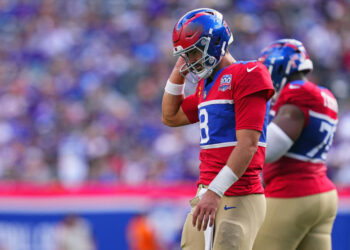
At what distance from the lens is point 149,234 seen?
966 centimetres

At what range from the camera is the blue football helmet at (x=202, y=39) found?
3623 mm

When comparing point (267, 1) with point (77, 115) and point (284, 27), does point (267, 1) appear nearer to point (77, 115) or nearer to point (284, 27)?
point (284, 27)

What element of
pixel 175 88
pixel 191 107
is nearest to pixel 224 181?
pixel 191 107

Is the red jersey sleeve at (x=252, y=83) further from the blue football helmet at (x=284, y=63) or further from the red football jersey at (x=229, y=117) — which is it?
the blue football helmet at (x=284, y=63)

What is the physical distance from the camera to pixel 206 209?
3.37 metres

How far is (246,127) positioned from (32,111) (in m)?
9.58

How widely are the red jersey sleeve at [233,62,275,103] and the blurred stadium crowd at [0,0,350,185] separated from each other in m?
6.07

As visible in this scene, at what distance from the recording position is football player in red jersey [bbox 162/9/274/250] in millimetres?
3420

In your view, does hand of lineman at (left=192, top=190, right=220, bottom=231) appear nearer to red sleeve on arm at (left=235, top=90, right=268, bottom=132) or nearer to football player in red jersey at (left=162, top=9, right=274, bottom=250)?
football player in red jersey at (left=162, top=9, right=274, bottom=250)

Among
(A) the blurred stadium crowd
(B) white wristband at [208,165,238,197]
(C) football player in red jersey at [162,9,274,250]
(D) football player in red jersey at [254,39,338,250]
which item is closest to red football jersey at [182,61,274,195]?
(C) football player in red jersey at [162,9,274,250]

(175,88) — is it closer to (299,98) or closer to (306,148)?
(299,98)

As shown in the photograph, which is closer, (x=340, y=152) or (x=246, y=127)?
(x=246, y=127)

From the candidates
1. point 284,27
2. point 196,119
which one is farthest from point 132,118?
point 196,119

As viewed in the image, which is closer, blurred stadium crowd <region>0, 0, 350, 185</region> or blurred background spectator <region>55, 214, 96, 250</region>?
blurred background spectator <region>55, 214, 96, 250</region>
